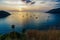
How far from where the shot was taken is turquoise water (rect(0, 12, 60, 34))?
7547mm

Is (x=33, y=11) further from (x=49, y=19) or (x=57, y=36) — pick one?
(x=57, y=36)

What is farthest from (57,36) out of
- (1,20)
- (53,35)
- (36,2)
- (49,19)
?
(1,20)

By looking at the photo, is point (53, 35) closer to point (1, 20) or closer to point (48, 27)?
point (48, 27)

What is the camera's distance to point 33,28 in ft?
25.0

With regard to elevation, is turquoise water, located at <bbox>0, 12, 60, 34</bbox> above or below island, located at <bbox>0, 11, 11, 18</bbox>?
below

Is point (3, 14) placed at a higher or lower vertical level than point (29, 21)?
higher

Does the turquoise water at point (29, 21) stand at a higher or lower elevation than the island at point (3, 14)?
lower

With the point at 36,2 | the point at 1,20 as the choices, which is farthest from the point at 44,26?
the point at 1,20

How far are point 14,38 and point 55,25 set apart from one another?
48.0 inches

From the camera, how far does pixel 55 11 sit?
7.62 meters

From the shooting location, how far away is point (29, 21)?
25.0 feet

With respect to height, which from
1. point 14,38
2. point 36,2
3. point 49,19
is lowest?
point 14,38

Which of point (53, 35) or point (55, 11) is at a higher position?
point (55, 11)

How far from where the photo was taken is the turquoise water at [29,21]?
24.8 feet
